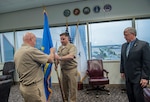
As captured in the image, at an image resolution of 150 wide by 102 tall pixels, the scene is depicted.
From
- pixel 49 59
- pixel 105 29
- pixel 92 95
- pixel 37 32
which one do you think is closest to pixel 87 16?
pixel 105 29

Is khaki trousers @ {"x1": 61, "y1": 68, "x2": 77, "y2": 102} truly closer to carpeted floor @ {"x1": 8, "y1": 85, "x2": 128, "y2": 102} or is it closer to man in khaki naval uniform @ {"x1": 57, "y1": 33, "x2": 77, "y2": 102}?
man in khaki naval uniform @ {"x1": 57, "y1": 33, "x2": 77, "y2": 102}

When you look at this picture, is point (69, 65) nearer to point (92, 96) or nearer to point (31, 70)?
point (31, 70)

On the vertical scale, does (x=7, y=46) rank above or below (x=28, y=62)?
above

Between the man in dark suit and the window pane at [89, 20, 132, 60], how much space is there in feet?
8.52

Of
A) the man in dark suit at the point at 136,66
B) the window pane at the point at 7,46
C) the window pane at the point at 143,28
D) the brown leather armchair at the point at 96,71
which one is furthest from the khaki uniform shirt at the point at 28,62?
the window pane at the point at 7,46

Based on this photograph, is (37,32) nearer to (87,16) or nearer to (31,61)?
(87,16)

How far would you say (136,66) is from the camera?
2.22 m

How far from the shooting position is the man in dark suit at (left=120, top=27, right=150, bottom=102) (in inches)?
84.3

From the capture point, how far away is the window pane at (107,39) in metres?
4.85

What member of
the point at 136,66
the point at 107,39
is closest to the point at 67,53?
the point at 136,66

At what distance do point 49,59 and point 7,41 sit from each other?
4739 millimetres

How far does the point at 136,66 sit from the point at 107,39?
2.82 m

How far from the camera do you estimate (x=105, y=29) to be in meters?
4.96

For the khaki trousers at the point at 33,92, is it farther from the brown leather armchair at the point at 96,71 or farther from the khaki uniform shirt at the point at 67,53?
the brown leather armchair at the point at 96,71
